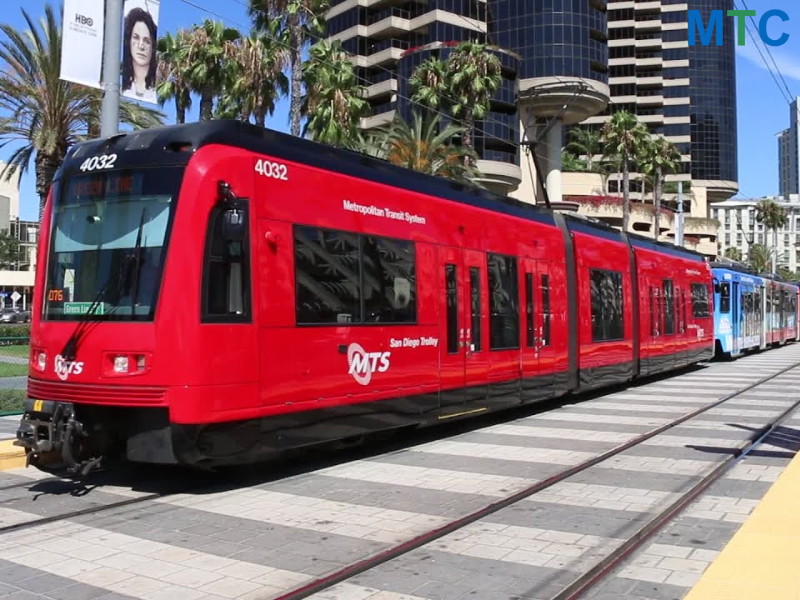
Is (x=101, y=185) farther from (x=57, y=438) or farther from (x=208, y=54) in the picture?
(x=208, y=54)

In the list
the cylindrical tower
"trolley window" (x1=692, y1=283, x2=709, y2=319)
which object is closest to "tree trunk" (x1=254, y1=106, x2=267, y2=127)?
"trolley window" (x1=692, y1=283, x2=709, y2=319)

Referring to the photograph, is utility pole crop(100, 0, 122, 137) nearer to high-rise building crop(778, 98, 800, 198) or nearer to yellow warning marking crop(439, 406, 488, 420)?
yellow warning marking crop(439, 406, 488, 420)

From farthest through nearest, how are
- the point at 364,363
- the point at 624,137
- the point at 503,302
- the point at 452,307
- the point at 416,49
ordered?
1. the point at 416,49
2. the point at 624,137
3. the point at 503,302
4. the point at 452,307
5. the point at 364,363

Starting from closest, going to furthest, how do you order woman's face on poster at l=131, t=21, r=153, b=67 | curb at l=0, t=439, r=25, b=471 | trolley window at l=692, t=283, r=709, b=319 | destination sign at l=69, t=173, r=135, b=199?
destination sign at l=69, t=173, r=135, b=199 < curb at l=0, t=439, r=25, b=471 < woman's face on poster at l=131, t=21, r=153, b=67 < trolley window at l=692, t=283, r=709, b=319

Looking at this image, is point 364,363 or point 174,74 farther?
point 174,74

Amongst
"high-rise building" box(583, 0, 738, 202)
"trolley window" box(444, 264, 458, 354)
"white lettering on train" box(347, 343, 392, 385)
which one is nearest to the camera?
"white lettering on train" box(347, 343, 392, 385)

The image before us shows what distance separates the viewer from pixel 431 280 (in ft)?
35.3

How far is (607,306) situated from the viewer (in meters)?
17.0

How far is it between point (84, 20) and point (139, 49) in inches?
33.8

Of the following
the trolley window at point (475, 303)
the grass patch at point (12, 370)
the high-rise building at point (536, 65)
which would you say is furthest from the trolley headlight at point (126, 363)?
the high-rise building at point (536, 65)

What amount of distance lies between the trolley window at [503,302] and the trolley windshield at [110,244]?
596cm

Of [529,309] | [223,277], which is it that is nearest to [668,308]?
[529,309]

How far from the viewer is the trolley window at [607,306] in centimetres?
1641

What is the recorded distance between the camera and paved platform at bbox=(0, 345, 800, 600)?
5246mm
